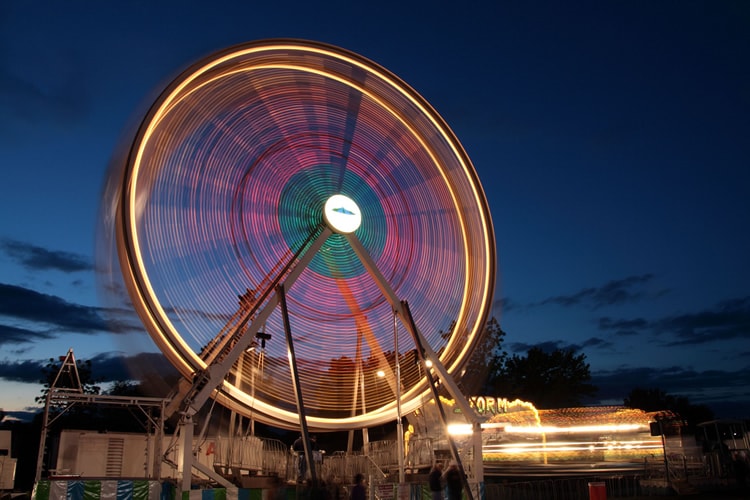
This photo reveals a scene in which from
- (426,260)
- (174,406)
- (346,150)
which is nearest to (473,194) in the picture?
(426,260)

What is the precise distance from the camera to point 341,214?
18469mm

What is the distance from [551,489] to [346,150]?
10.9 metres

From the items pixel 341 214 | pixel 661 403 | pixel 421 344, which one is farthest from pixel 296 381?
pixel 661 403

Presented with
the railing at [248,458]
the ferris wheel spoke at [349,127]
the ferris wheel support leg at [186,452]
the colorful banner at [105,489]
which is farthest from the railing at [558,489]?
the ferris wheel spoke at [349,127]

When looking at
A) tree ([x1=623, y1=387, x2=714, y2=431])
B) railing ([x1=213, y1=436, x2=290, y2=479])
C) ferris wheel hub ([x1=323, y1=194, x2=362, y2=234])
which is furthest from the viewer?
tree ([x1=623, y1=387, x2=714, y2=431])

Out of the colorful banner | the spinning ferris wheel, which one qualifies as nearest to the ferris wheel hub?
the spinning ferris wheel

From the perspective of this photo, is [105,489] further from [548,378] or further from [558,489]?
[548,378]

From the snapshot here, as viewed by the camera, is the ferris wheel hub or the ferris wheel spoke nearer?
the ferris wheel hub

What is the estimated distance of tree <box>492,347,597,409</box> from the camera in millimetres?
59812

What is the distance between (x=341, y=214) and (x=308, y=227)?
112 cm

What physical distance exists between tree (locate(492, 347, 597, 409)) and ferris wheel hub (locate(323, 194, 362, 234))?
1708 inches

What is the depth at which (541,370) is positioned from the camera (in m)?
61.2

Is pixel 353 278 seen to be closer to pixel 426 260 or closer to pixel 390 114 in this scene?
pixel 426 260

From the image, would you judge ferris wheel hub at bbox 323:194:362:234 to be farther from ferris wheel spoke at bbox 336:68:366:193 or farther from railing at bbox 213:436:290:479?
railing at bbox 213:436:290:479
